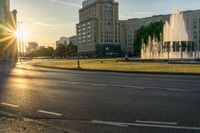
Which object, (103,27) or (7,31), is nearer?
(7,31)

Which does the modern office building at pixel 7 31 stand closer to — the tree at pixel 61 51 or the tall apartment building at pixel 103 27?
the tree at pixel 61 51

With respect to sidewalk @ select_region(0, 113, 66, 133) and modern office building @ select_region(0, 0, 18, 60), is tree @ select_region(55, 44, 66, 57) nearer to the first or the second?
modern office building @ select_region(0, 0, 18, 60)

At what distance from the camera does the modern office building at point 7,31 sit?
362 feet

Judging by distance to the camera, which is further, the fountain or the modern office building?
the modern office building

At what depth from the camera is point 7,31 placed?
114 meters

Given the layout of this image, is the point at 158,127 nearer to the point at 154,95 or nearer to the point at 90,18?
the point at 154,95

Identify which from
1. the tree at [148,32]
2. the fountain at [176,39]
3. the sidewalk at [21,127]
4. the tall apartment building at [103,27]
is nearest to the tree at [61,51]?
the tall apartment building at [103,27]

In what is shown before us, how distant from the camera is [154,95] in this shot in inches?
502

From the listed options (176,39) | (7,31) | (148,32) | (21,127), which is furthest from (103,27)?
(21,127)

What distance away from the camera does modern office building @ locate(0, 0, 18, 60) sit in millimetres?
110312

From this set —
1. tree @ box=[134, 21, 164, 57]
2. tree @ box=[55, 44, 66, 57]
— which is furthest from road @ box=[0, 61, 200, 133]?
tree @ box=[55, 44, 66, 57]

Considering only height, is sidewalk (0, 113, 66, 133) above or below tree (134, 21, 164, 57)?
below

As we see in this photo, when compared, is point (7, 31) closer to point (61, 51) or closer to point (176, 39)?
point (176, 39)

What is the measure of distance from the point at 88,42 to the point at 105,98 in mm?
188391
